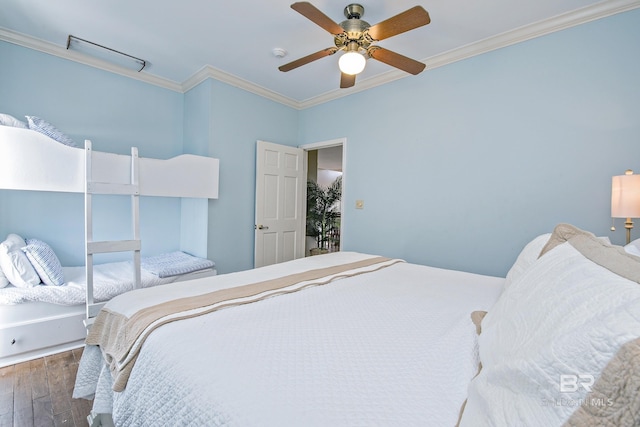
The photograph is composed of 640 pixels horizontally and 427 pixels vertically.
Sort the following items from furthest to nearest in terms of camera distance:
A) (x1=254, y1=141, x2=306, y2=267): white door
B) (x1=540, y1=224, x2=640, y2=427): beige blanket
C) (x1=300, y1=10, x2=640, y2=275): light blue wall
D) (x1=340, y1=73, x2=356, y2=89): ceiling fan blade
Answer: (x1=254, y1=141, x2=306, y2=267): white door < (x1=340, y1=73, x2=356, y2=89): ceiling fan blade < (x1=300, y1=10, x2=640, y2=275): light blue wall < (x1=540, y1=224, x2=640, y2=427): beige blanket

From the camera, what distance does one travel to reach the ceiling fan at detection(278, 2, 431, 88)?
165cm

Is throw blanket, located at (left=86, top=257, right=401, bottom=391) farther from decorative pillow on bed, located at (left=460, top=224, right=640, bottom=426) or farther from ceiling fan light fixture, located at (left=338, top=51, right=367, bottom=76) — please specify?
ceiling fan light fixture, located at (left=338, top=51, right=367, bottom=76)

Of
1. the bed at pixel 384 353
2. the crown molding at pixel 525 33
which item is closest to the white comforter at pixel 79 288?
the bed at pixel 384 353

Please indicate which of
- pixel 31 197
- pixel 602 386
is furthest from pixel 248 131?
pixel 602 386

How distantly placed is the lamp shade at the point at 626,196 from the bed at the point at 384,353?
66 cm

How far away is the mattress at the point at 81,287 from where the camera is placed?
2.07 m

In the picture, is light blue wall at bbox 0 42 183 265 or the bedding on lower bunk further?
light blue wall at bbox 0 42 183 265

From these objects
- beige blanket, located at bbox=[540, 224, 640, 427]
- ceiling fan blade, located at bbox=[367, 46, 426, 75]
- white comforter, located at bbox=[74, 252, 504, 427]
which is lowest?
white comforter, located at bbox=[74, 252, 504, 427]

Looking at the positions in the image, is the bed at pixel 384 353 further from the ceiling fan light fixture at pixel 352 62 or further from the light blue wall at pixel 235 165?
the light blue wall at pixel 235 165

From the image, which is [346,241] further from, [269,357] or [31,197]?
[31,197]

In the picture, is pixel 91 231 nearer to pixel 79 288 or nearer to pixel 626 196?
pixel 79 288

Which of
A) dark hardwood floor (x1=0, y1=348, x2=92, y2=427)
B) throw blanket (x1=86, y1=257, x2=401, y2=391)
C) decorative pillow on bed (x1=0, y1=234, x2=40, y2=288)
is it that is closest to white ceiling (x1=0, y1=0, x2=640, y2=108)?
decorative pillow on bed (x1=0, y1=234, x2=40, y2=288)

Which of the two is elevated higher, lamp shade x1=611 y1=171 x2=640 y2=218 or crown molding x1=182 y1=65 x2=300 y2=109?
crown molding x1=182 y1=65 x2=300 y2=109

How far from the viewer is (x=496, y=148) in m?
2.45
